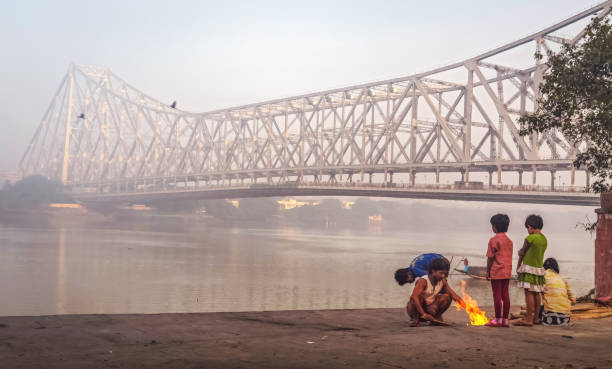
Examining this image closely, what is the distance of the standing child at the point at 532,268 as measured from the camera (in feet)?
30.9

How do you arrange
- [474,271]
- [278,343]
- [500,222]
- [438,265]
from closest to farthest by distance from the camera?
[278,343], [438,265], [500,222], [474,271]

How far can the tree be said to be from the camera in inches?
617

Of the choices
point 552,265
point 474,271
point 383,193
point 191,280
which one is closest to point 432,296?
point 552,265

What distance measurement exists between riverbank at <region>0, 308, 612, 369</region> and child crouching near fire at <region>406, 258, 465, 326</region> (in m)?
0.29

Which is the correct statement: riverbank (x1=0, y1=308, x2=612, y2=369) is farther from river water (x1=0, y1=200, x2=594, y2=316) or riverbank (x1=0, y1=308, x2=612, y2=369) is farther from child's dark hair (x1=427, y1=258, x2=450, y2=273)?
river water (x1=0, y1=200, x2=594, y2=316)

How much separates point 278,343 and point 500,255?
3649mm

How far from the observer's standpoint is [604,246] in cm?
1205

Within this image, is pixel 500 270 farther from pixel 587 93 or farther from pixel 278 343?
pixel 587 93

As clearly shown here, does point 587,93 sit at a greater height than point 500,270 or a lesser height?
greater

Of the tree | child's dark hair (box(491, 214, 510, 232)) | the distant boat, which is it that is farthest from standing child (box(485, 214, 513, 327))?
the distant boat

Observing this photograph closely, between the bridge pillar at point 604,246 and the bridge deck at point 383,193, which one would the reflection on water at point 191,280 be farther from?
the bridge pillar at point 604,246

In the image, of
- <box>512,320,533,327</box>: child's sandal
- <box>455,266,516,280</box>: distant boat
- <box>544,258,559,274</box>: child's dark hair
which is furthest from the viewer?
<box>455,266,516,280</box>: distant boat

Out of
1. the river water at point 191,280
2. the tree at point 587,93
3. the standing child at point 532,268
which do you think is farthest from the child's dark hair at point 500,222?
the river water at point 191,280

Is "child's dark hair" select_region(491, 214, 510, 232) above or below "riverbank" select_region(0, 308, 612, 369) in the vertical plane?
above
